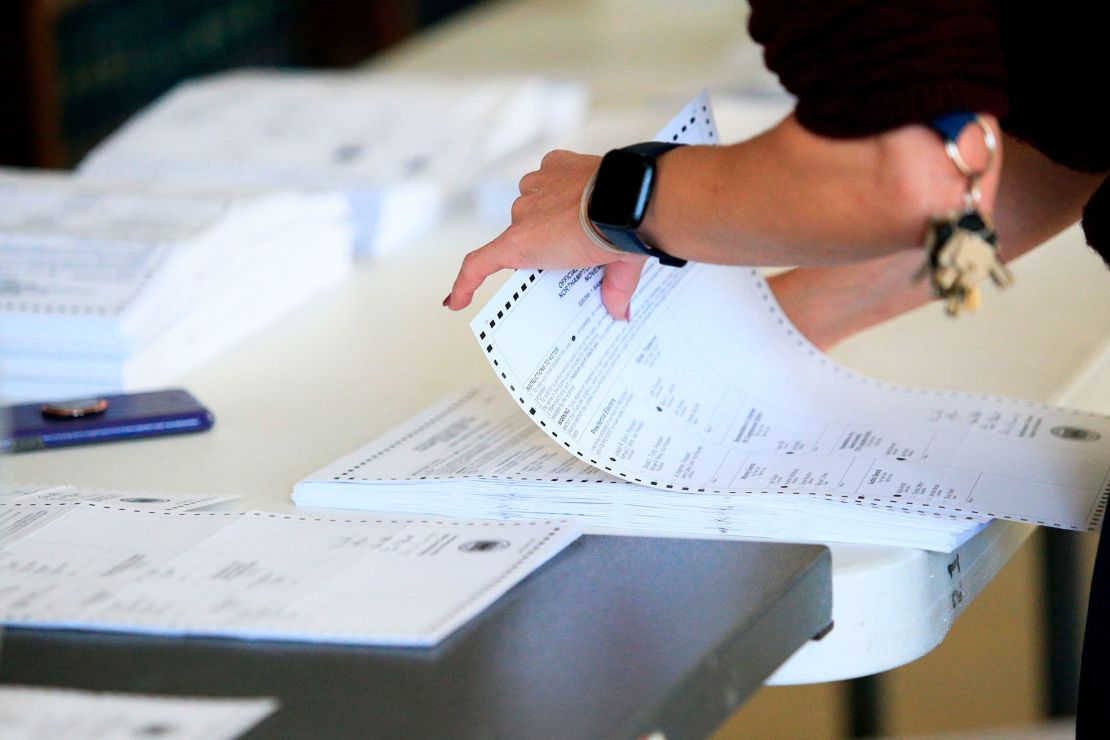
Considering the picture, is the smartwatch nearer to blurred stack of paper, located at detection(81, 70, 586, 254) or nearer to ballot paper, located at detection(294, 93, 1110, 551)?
ballot paper, located at detection(294, 93, 1110, 551)

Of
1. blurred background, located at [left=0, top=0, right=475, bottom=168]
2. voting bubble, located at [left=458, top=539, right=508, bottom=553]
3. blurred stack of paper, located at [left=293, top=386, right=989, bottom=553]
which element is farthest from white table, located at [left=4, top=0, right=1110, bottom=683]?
blurred background, located at [left=0, top=0, right=475, bottom=168]

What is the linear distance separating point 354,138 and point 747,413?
2.72 feet

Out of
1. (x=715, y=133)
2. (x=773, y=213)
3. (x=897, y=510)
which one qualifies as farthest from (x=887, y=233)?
(x=715, y=133)

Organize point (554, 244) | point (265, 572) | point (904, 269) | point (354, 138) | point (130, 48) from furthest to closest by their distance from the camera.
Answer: point (130, 48) < point (354, 138) < point (904, 269) < point (554, 244) < point (265, 572)

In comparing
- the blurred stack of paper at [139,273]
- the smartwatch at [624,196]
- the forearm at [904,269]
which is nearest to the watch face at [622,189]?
the smartwatch at [624,196]

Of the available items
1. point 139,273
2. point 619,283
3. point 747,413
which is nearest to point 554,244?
point 619,283

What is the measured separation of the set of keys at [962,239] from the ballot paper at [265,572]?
0.23 m

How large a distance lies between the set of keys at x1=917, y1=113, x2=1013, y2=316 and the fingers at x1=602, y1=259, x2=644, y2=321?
8.4 inches

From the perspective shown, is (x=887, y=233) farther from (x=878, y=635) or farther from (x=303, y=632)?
(x=303, y=632)

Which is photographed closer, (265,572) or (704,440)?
(265,572)

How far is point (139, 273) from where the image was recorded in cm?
112

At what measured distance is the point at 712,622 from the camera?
66cm

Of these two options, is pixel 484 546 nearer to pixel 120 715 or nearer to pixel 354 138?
pixel 120 715

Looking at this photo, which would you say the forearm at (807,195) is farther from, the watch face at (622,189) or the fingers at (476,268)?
the fingers at (476,268)
